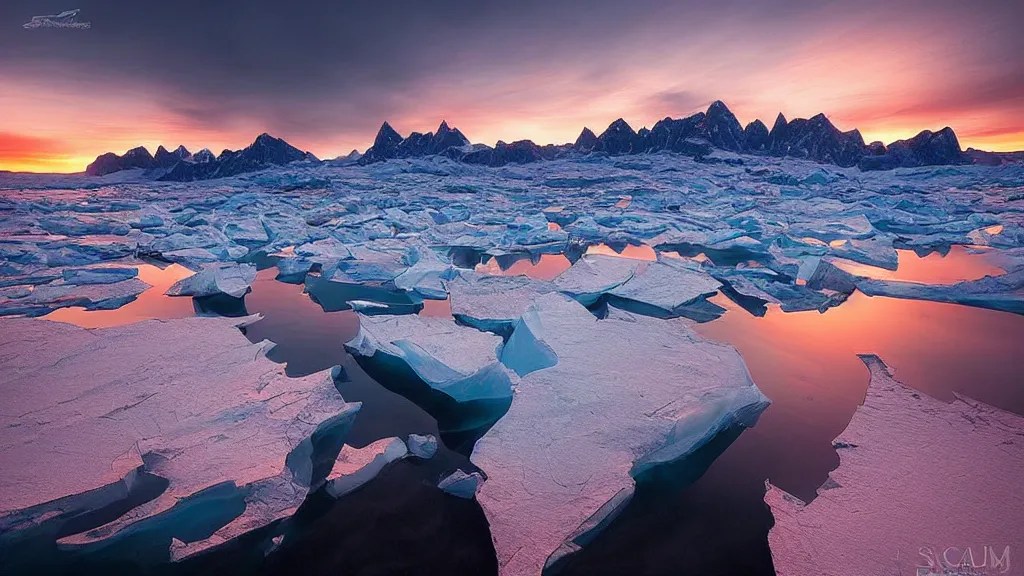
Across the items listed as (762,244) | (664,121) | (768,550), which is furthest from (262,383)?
(664,121)

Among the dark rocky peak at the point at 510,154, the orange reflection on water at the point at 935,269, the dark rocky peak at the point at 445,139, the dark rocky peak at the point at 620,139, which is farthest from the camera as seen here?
the dark rocky peak at the point at 445,139

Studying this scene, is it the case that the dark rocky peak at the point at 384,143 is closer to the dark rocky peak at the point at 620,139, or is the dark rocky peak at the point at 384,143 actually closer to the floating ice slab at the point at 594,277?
the dark rocky peak at the point at 620,139

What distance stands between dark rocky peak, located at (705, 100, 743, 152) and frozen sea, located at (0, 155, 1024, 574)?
137 feet

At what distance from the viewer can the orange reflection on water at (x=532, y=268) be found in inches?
262

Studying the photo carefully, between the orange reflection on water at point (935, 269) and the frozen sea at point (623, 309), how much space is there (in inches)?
2.3

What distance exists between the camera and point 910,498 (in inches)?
79.1

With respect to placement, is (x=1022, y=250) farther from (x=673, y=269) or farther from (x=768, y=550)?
(x=768, y=550)

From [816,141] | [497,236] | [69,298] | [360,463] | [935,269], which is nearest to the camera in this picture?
[360,463]

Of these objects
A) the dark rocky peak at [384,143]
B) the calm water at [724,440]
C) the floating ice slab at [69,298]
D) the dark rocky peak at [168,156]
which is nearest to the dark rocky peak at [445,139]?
the dark rocky peak at [384,143]

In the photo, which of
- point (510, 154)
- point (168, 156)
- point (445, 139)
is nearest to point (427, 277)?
point (510, 154)

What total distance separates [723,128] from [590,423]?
5736 cm

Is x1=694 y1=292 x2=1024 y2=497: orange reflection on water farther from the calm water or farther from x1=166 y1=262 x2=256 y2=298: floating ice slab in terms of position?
x1=166 y1=262 x2=256 y2=298: floating ice slab

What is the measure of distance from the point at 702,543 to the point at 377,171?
43.2 m

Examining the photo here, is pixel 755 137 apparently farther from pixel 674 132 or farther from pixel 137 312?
pixel 137 312
